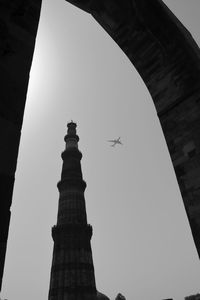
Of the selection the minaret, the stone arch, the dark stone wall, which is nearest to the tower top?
the minaret

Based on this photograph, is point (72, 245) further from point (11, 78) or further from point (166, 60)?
point (11, 78)

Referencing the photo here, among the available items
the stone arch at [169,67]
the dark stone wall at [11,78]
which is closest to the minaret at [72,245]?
the stone arch at [169,67]

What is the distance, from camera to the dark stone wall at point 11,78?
142cm

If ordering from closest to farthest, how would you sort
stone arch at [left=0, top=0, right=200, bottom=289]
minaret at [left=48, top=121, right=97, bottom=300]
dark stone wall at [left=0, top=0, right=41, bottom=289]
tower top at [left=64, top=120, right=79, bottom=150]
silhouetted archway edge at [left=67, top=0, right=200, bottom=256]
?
dark stone wall at [left=0, top=0, right=41, bottom=289] → stone arch at [left=0, top=0, right=200, bottom=289] → silhouetted archway edge at [left=67, top=0, right=200, bottom=256] → minaret at [left=48, top=121, right=97, bottom=300] → tower top at [left=64, top=120, right=79, bottom=150]

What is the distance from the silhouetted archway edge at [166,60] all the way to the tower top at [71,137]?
1670cm

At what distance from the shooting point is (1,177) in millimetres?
1422

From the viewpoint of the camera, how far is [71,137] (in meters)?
22.5

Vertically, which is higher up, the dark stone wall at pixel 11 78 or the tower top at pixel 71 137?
the tower top at pixel 71 137

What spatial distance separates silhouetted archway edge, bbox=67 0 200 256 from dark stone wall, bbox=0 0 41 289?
3.23m

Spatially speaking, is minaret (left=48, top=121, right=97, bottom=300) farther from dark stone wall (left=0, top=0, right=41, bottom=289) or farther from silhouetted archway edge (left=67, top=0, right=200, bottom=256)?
dark stone wall (left=0, top=0, right=41, bottom=289)

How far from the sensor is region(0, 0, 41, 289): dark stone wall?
1417 millimetres

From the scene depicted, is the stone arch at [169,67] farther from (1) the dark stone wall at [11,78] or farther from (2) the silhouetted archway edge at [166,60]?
(1) the dark stone wall at [11,78]

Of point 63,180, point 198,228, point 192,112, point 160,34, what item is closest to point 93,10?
point 160,34

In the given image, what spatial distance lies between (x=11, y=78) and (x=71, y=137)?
20927 mm
